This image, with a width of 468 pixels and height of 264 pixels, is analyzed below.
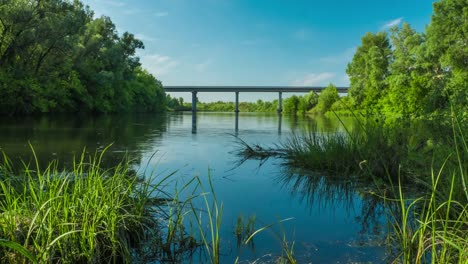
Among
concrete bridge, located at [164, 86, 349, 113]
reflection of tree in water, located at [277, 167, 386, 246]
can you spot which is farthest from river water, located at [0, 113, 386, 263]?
concrete bridge, located at [164, 86, 349, 113]

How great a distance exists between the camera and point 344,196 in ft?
20.3

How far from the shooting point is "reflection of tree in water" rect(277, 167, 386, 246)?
4452 millimetres

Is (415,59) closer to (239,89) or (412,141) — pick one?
(412,141)

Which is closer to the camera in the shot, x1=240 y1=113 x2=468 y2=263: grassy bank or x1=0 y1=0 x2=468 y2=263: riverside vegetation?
x1=0 y1=0 x2=468 y2=263: riverside vegetation

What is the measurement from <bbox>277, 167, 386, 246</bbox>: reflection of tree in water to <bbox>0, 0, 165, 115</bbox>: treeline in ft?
92.0

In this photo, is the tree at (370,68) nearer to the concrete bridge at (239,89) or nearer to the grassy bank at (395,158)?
the concrete bridge at (239,89)

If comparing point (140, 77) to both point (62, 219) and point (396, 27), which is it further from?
point (62, 219)

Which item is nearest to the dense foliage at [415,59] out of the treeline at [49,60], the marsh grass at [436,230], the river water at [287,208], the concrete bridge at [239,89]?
the river water at [287,208]

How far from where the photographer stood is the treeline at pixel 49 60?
28.7m

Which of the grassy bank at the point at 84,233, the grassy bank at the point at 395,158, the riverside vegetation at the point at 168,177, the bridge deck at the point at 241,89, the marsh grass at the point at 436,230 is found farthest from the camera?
the bridge deck at the point at 241,89

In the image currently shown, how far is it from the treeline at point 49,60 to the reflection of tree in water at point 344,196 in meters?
28.1

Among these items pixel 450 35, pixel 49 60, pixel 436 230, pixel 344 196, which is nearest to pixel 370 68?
pixel 450 35

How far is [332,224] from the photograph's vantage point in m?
4.68

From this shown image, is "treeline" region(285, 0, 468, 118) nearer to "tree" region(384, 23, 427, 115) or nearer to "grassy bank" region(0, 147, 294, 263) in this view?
Result: "tree" region(384, 23, 427, 115)
